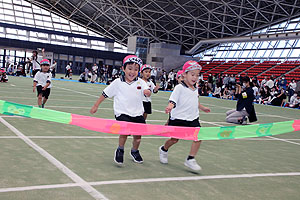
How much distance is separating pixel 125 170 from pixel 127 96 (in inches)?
41.0

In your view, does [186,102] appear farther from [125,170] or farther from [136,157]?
[125,170]

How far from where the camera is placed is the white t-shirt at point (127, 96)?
4.77m

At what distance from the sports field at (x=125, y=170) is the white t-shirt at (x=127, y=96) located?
0.76m

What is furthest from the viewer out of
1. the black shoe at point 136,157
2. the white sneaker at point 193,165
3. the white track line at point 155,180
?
the black shoe at point 136,157

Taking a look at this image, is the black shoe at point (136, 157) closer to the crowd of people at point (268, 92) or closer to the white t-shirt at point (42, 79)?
the white t-shirt at point (42, 79)

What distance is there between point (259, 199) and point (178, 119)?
1682mm

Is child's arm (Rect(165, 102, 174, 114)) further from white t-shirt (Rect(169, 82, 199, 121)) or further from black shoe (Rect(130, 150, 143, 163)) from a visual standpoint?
black shoe (Rect(130, 150, 143, 163))

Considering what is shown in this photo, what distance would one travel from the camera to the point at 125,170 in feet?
14.6

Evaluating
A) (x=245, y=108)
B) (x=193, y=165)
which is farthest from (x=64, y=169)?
(x=245, y=108)

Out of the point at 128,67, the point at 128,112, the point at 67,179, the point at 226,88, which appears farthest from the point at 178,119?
the point at 226,88

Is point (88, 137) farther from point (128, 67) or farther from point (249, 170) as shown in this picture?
point (249, 170)

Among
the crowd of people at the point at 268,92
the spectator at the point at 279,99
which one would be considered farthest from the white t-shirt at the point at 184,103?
the spectator at the point at 279,99

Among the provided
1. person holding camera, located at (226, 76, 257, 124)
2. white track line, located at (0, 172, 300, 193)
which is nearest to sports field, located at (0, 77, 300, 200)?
white track line, located at (0, 172, 300, 193)

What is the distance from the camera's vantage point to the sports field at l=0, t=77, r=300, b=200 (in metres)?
3.56
